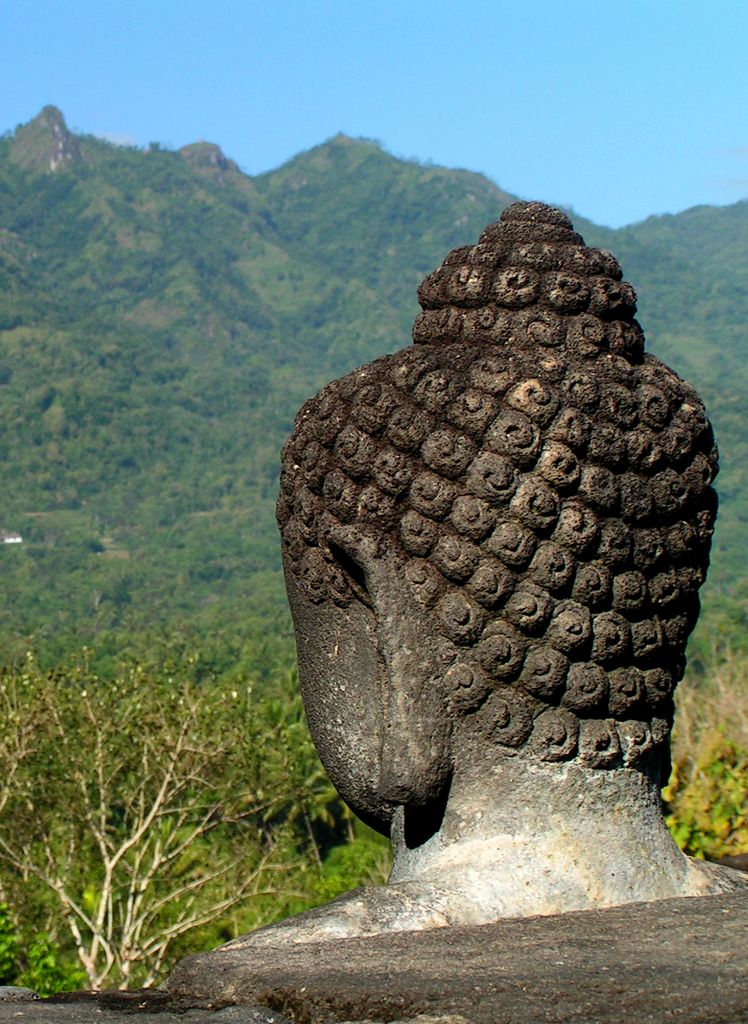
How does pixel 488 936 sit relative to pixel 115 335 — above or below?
below

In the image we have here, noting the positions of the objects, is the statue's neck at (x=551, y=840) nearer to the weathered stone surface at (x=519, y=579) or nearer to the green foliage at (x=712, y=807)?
the weathered stone surface at (x=519, y=579)

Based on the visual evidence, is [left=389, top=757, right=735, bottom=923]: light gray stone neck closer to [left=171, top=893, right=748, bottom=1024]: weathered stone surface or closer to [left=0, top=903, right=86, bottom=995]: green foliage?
[left=171, top=893, right=748, bottom=1024]: weathered stone surface

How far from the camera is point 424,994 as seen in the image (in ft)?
9.54

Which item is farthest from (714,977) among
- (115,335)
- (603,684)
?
(115,335)

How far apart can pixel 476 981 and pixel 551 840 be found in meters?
0.98

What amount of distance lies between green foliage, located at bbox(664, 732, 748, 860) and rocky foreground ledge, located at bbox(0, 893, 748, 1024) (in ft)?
23.7

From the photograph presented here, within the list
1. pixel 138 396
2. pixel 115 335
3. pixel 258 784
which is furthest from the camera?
pixel 115 335

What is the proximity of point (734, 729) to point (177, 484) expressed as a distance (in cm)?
13758

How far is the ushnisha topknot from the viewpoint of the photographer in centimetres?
388

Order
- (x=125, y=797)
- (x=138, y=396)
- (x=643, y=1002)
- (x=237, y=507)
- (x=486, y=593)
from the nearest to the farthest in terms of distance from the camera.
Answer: (x=643, y=1002)
(x=486, y=593)
(x=125, y=797)
(x=237, y=507)
(x=138, y=396)

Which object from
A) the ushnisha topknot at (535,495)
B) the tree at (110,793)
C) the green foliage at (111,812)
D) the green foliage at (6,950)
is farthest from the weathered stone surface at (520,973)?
the tree at (110,793)

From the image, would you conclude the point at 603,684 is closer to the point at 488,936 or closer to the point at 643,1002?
the point at 488,936

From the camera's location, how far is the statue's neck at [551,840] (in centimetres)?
382

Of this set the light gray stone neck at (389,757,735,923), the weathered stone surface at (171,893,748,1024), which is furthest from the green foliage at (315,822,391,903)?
the weathered stone surface at (171,893,748,1024)
